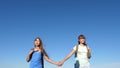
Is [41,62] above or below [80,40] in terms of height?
below

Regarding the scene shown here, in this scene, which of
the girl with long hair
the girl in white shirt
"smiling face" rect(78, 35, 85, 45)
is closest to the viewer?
the girl with long hair

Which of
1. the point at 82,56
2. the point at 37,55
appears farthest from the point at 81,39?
the point at 37,55

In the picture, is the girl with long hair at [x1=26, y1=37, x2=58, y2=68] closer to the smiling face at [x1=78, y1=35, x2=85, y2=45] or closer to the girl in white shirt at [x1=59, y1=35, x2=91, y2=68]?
the girl in white shirt at [x1=59, y1=35, x2=91, y2=68]

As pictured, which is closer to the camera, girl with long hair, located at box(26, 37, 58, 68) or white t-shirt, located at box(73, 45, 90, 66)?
girl with long hair, located at box(26, 37, 58, 68)

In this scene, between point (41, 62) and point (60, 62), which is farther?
point (60, 62)

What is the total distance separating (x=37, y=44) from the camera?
55.9 ft

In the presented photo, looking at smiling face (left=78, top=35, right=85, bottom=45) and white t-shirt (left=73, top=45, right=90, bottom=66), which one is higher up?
smiling face (left=78, top=35, right=85, bottom=45)

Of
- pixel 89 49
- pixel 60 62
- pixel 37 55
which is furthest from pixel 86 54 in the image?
pixel 37 55

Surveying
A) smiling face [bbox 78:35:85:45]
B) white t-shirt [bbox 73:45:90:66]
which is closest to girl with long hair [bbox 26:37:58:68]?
white t-shirt [bbox 73:45:90:66]

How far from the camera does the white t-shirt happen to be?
17.1 meters

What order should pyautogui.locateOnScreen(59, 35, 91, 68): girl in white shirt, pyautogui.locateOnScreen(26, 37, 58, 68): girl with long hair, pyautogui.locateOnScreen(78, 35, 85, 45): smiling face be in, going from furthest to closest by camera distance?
1. pyautogui.locateOnScreen(78, 35, 85, 45): smiling face
2. pyautogui.locateOnScreen(59, 35, 91, 68): girl in white shirt
3. pyautogui.locateOnScreen(26, 37, 58, 68): girl with long hair

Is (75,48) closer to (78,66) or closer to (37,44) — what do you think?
(78,66)

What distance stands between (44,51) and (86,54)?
246cm

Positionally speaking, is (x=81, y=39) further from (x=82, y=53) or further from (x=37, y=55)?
(x=37, y=55)
